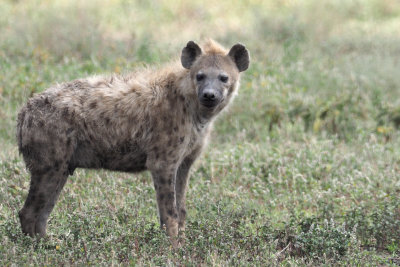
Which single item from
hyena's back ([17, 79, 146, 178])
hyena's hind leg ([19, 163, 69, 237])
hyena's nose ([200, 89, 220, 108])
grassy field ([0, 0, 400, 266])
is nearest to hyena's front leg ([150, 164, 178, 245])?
grassy field ([0, 0, 400, 266])

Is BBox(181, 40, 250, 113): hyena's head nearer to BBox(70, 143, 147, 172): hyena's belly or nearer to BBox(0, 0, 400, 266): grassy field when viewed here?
BBox(70, 143, 147, 172): hyena's belly

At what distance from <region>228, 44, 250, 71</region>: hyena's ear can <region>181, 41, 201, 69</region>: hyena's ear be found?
0.27 m

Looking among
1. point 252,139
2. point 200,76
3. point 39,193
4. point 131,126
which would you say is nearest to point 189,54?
point 200,76

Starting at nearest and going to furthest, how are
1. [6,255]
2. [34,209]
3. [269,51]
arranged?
[6,255] → [34,209] → [269,51]

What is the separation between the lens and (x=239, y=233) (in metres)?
5.00

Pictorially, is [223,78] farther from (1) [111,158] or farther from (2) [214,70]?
(1) [111,158]

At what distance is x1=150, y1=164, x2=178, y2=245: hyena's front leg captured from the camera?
15.8ft

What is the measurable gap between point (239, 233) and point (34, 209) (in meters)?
1.56

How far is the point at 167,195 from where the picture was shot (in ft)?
15.9

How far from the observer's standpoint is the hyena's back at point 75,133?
15.2ft

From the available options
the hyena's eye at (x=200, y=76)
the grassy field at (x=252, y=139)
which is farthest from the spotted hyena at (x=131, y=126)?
the grassy field at (x=252, y=139)

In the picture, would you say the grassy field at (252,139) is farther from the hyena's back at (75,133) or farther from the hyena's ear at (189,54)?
the hyena's ear at (189,54)

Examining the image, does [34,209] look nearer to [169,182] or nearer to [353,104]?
[169,182]

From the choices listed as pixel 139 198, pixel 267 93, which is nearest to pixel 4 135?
pixel 139 198
